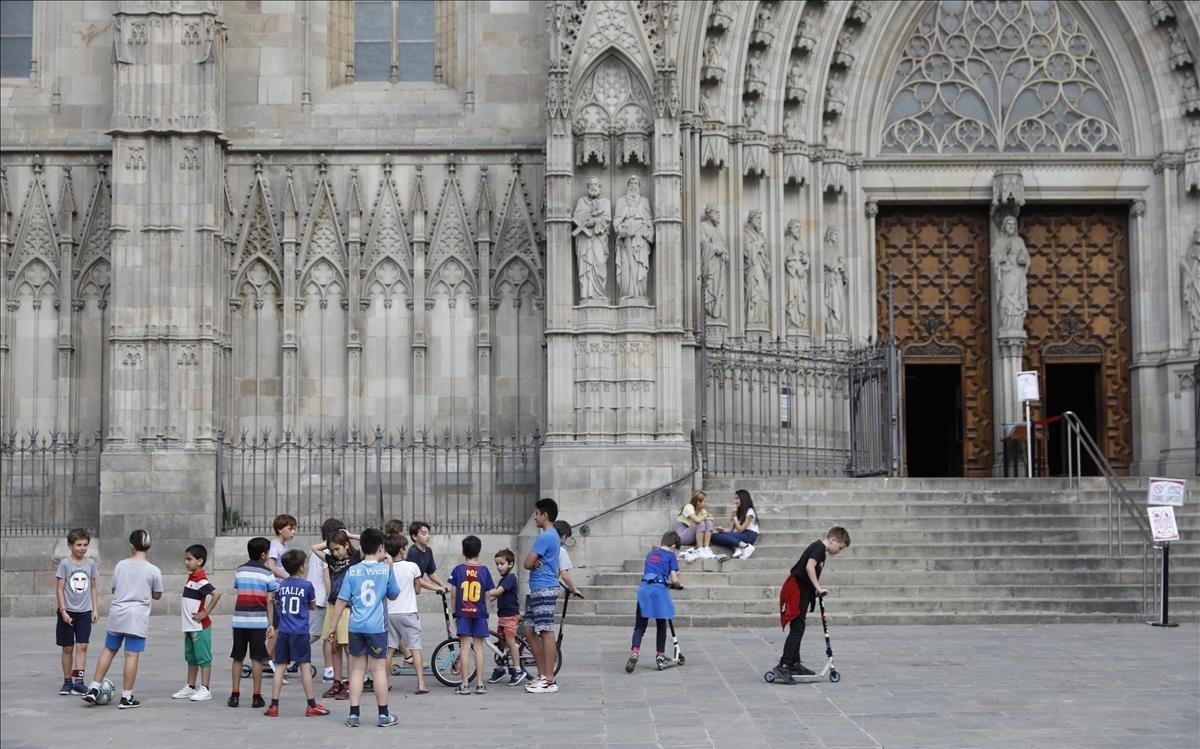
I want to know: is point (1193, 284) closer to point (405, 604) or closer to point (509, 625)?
point (509, 625)

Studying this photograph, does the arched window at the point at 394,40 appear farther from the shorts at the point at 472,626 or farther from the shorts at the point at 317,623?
the shorts at the point at 472,626

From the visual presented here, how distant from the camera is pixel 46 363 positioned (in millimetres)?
22672

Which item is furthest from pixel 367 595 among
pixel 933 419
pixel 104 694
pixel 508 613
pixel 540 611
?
pixel 933 419

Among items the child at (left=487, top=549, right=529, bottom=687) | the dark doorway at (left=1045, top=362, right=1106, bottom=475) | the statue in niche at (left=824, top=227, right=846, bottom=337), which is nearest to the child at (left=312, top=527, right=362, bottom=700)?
the child at (left=487, top=549, right=529, bottom=687)

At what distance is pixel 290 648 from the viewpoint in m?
12.4

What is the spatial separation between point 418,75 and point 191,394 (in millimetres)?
5871

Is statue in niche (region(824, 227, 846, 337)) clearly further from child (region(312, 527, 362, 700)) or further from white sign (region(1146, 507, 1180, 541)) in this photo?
child (region(312, 527, 362, 700))

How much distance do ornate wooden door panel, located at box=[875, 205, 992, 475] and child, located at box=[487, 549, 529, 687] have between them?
12261mm

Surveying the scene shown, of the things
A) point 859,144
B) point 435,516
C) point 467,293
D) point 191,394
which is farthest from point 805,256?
point 191,394

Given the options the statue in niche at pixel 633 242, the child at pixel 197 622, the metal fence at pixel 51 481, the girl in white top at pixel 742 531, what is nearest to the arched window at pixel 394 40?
the statue in niche at pixel 633 242

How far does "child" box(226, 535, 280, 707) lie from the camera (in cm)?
1262

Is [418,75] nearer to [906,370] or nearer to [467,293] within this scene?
[467,293]

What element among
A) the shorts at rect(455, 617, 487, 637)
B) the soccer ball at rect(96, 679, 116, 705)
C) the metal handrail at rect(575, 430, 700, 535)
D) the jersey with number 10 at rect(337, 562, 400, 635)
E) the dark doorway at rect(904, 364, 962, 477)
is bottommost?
the soccer ball at rect(96, 679, 116, 705)

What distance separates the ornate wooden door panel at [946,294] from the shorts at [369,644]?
14302 millimetres
